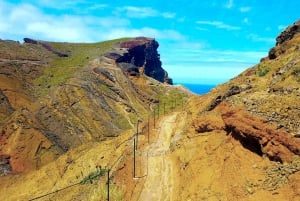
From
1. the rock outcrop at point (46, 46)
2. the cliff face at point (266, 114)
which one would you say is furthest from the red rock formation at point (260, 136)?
the rock outcrop at point (46, 46)

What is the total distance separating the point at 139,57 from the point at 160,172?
120 m

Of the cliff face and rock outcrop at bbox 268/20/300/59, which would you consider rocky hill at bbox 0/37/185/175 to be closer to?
rock outcrop at bbox 268/20/300/59

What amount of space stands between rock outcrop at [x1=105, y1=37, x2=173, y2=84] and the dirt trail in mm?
91634

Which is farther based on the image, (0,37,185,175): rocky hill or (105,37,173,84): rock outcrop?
(105,37,173,84): rock outcrop

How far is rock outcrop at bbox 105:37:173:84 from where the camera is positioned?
457 feet

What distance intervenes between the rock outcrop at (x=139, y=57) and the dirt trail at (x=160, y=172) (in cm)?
9163

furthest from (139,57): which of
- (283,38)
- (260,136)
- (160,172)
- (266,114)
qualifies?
(260,136)

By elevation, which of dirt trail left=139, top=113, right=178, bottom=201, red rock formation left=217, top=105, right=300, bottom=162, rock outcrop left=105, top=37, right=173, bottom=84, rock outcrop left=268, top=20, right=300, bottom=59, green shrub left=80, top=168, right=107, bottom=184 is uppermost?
rock outcrop left=105, top=37, right=173, bottom=84

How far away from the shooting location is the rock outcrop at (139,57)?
139375 mm

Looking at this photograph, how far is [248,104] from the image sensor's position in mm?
Answer: 32750

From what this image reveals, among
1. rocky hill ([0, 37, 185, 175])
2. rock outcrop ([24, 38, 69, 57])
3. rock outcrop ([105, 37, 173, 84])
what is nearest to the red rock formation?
rocky hill ([0, 37, 185, 175])

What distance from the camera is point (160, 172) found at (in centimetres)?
3719

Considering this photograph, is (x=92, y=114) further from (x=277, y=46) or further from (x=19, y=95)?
(x=277, y=46)

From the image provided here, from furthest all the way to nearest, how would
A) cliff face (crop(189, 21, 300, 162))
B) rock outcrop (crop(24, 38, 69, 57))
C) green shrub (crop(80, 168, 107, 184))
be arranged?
rock outcrop (crop(24, 38, 69, 57)) < green shrub (crop(80, 168, 107, 184)) < cliff face (crop(189, 21, 300, 162))
